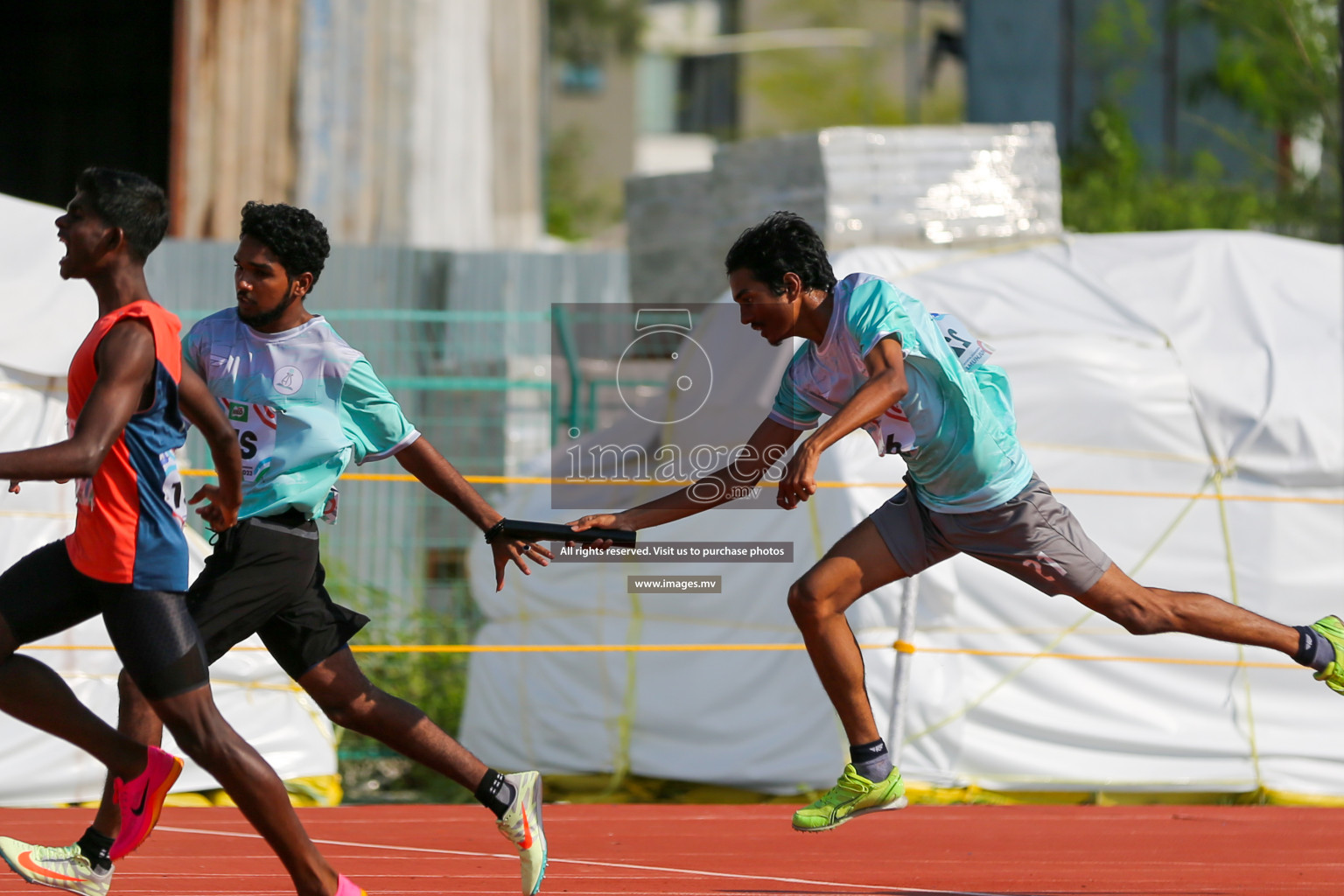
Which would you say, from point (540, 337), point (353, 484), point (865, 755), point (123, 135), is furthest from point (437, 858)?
point (123, 135)

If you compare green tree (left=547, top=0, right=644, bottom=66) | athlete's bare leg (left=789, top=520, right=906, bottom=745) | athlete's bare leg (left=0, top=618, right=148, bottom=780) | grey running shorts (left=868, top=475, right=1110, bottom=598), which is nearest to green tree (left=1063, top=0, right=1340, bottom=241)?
grey running shorts (left=868, top=475, right=1110, bottom=598)

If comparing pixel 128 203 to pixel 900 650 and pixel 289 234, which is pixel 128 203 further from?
pixel 900 650

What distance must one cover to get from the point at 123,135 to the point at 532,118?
5663 mm

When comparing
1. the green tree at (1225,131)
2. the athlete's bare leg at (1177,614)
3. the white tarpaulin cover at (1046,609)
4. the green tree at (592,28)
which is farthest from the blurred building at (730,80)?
the athlete's bare leg at (1177,614)

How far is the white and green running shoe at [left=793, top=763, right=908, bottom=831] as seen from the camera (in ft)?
15.1

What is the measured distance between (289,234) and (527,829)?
1724 mm

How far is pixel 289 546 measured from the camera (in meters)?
4.20

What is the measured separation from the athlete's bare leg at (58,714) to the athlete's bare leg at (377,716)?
0.51 meters

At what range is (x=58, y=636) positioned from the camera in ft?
23.2

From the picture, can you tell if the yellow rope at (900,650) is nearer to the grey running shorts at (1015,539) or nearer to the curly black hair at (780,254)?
the grey running shorts at (1015,539)

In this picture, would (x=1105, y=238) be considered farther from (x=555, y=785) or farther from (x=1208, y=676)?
(x=555, y=785)

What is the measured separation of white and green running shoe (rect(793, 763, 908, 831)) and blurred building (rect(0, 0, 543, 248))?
29.4ft

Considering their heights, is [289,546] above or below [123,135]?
below

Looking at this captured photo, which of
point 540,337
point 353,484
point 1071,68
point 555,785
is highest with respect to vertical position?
point 1071,68
